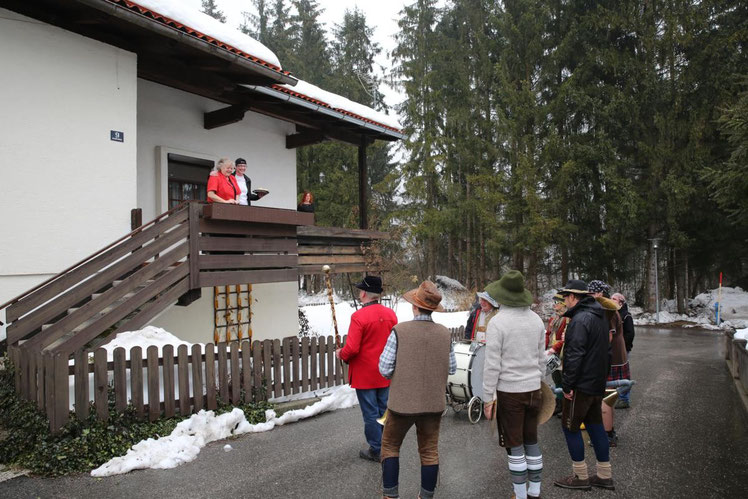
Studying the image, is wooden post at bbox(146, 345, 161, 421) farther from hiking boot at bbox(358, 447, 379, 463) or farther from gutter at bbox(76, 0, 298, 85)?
gutter at bbox(76, 0, 298, 85)

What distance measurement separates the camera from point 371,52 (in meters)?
34.1

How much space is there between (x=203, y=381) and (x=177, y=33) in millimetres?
4989

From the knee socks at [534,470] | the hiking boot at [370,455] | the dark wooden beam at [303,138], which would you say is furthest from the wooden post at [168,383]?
the dark wooden beam at [303,138]

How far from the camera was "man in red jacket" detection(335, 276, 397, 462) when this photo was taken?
15.3 ft

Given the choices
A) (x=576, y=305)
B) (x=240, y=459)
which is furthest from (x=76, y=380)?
(x=576, y=305)

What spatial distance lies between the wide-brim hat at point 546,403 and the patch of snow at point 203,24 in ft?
22.9

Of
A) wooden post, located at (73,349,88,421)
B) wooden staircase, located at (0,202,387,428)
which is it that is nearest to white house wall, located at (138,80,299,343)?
wooden staircase, located at (0,202,387,428)

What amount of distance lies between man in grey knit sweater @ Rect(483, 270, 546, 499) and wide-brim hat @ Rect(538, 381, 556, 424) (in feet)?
0.32

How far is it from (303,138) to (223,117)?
253 centimetres

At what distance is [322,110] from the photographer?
36.0 ft

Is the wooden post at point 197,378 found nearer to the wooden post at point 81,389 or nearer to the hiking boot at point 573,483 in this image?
the wooden post at point 81,389

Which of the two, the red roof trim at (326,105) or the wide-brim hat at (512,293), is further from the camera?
the red roof trim at (326,105)

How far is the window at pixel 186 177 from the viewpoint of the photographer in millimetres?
9992

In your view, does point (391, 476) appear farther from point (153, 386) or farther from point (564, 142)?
point (564, 142)
